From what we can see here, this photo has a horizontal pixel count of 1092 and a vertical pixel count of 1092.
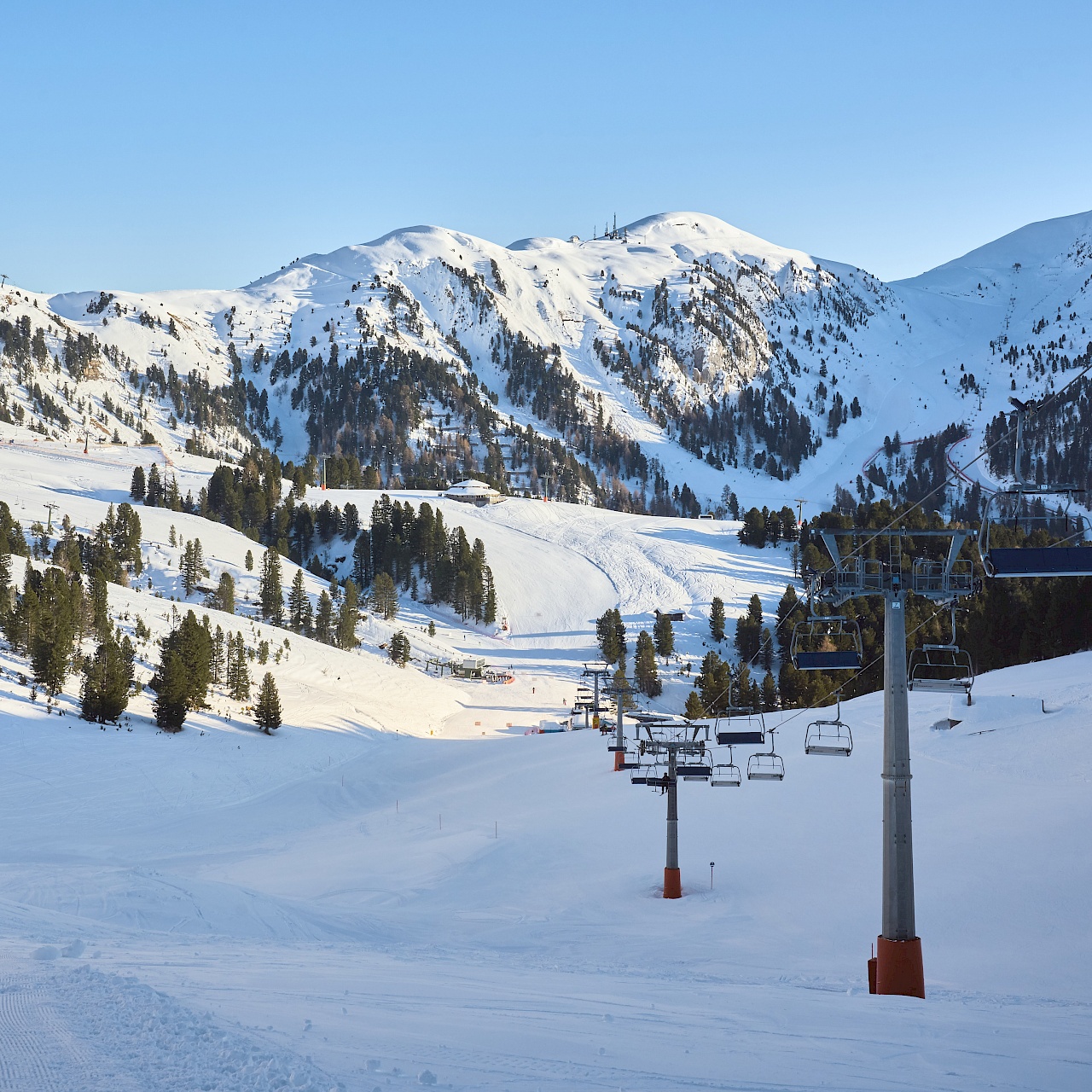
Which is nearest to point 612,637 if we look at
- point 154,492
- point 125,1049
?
point 154,492

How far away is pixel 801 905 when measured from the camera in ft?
69.8

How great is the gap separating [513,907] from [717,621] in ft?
228

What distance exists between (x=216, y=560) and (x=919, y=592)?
85025 mm

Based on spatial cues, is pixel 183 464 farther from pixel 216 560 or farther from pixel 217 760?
pixel 217 760

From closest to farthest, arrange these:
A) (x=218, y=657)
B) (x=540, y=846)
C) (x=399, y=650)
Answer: (x=540, y=846)
(x=218, y=657)
(x=399, y=650)

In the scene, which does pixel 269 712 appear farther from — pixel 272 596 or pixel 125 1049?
pixel 125 1049

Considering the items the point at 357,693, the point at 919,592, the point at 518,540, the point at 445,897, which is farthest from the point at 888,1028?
Answer: the point at 518,540

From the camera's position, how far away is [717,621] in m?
91.1

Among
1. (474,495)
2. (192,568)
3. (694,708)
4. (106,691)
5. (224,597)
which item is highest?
(474,495)

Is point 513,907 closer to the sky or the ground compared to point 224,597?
closer to the ground

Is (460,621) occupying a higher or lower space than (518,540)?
lower

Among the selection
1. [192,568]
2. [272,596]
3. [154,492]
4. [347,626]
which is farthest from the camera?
[154,492]

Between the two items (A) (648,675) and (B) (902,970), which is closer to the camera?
(B) (902,970)

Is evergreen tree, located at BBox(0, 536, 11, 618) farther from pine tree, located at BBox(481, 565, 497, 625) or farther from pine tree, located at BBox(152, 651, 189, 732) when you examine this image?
pine tree, located at BBox(481, 565, 497, 625)
